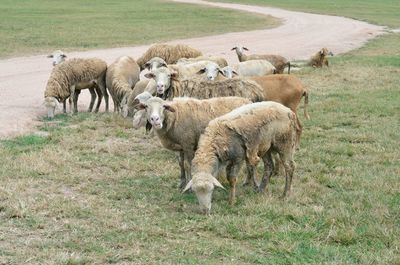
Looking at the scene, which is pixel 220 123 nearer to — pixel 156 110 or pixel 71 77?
pixel 156 110

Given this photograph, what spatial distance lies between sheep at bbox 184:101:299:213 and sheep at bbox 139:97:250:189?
0.61 meters

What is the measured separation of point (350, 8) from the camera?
6003 cm

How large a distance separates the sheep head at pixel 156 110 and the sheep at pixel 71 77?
5.75m

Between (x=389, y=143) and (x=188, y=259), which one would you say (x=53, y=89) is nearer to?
(x=389, y=143)

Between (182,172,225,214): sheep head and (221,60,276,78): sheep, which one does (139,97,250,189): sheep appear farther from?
(221,60,276,78): sheep

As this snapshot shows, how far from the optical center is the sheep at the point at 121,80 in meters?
13.9

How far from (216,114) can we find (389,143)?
3.99m

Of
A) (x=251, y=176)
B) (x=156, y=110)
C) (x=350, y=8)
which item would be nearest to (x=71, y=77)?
(x=156, y=110)

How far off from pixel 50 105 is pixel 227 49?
15.3 metres

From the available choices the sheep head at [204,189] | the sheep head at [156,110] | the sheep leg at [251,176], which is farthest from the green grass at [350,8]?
the sheep head at [204,189]

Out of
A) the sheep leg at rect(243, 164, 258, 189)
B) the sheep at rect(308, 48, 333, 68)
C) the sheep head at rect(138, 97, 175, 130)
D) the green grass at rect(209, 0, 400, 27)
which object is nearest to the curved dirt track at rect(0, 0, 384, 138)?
the green grass at rect(209, 0, 400, 27)

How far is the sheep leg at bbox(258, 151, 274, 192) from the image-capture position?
899cm

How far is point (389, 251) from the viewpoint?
6.68 meters

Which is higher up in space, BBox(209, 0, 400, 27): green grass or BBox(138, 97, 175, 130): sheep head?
BBox(138, 97, 175, 130): sheep head
